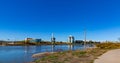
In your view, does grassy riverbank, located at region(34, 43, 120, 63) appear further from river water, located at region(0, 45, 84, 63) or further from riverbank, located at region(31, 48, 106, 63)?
river water, located at region(0, 45, 84, 63)

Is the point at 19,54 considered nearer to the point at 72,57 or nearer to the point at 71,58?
the point at 72,57

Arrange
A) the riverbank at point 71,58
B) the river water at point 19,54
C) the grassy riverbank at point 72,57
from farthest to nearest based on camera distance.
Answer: the river water at point 19,54
the grassy riverbank at point 72,57
the riverbank at point 71,58

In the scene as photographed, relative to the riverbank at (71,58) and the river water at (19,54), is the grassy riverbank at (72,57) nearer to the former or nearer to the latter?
the riverbank at (71,58)

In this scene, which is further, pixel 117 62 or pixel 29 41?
pixel 29 41

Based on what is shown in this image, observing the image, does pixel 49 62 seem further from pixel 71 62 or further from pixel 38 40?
pixel 38 40

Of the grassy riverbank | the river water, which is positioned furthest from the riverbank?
the river water

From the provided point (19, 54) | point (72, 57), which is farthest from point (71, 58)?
point (19, 54)

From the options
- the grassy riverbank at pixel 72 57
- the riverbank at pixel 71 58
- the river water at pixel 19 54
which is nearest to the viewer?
the riverbank at pixel 71 58

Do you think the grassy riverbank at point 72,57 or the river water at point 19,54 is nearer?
the grassy riverbank at point 72,57

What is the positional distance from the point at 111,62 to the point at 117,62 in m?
0.55

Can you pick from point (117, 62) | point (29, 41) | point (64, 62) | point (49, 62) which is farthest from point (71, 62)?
point (29, 41)

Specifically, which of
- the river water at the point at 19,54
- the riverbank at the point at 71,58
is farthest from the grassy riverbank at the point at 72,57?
the river water at the point at 19,54

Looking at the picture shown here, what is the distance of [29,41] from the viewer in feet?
627

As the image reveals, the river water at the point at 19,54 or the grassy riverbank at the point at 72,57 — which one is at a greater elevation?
the grassy riverbank at the point at 72,57
